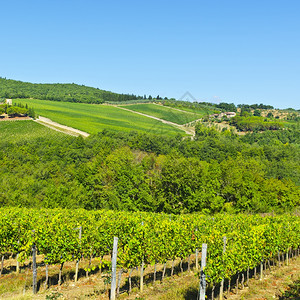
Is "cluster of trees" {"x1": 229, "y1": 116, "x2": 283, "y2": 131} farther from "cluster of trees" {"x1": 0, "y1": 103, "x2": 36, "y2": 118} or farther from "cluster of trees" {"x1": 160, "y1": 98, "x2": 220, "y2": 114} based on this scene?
"cluster of trees" {"x1": 0, "y1": 103, "x2": 36, "y2": 118}

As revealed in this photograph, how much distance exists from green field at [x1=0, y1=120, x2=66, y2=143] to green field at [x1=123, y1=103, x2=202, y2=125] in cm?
5793

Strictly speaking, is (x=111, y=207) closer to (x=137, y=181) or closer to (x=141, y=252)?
(x=137, y=181)

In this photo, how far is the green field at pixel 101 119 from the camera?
124238 millimetres

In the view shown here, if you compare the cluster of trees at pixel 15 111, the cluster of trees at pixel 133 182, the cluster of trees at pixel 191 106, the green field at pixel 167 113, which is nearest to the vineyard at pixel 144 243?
the cluster of trees at pixel 133 182

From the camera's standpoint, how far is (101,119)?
471ft

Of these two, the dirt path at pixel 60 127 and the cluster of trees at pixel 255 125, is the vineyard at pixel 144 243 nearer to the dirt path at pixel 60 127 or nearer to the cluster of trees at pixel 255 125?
the dirt path at pixel 60 127

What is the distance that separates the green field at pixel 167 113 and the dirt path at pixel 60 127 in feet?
153

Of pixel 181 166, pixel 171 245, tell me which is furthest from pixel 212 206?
pixel 171 245

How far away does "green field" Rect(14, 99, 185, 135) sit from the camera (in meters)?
124

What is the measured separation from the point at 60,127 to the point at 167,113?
61840mm

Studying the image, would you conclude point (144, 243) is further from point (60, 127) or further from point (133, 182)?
point (60, 127)

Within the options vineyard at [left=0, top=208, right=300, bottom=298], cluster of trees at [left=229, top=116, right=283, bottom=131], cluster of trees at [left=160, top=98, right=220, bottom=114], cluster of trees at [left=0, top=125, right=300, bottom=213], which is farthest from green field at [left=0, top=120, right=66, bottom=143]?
cluster of trees at [left=229, top=116, right=283, bottom=131]

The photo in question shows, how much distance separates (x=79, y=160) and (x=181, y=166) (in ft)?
144

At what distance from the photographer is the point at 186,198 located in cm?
4281
